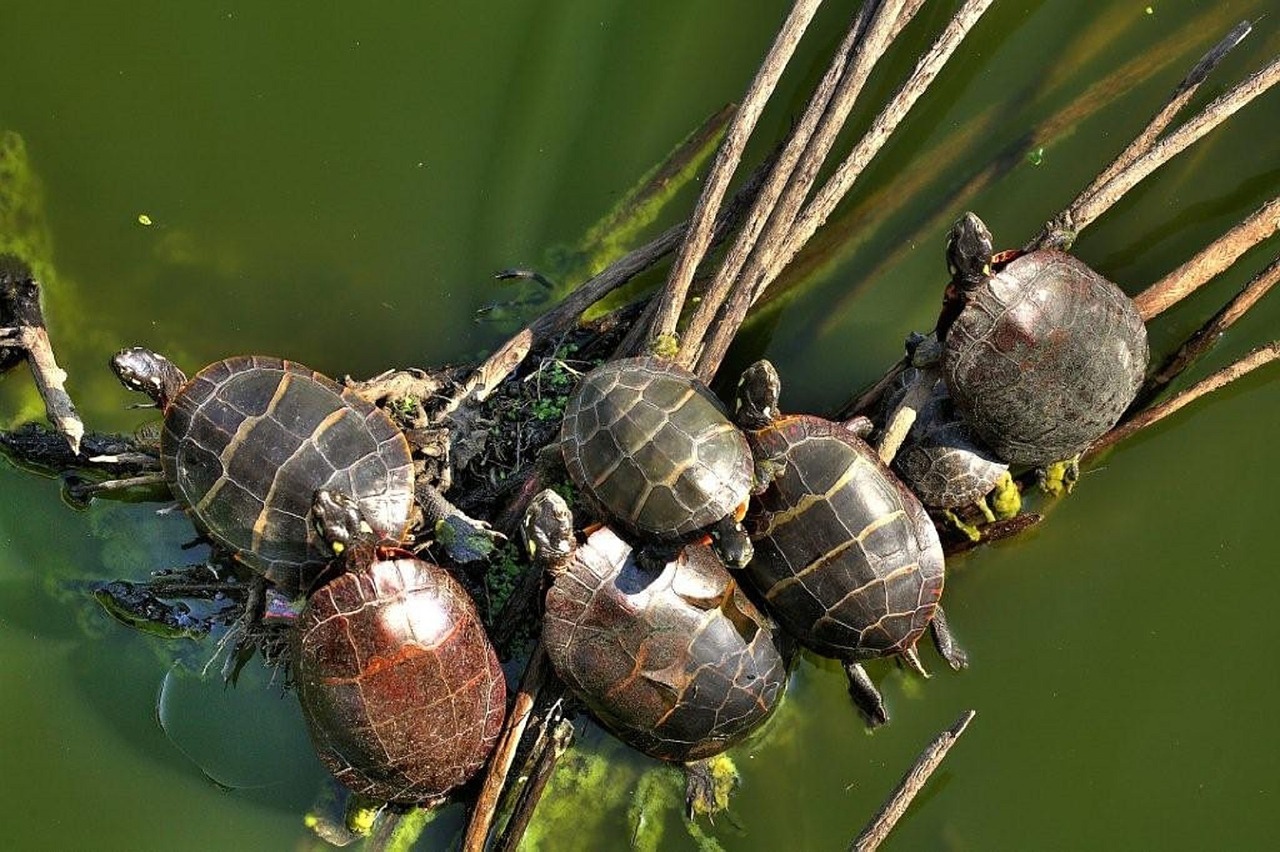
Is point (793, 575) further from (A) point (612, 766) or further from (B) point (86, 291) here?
(B) point (86, 291)

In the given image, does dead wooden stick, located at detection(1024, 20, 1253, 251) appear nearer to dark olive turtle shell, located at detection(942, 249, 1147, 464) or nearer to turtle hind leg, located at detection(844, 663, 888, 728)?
dark olive turtle shell, located at detection(942, 249, 1147, 464)

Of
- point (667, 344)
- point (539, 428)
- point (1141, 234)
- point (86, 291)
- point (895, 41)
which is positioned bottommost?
point (86, 291)

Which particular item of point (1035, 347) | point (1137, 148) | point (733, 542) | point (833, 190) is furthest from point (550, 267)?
point (1137, 148)

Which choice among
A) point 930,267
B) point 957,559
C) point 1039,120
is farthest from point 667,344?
point 1039,120

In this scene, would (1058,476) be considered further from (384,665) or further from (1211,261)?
(384,665)

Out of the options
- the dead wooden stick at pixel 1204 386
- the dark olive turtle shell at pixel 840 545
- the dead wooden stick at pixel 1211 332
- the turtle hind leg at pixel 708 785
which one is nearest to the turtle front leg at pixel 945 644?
the dark olive turtle shell at pixel 840 545

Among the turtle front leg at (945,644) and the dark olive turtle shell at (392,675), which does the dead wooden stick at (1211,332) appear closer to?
the turtle front leg at (945,644)
